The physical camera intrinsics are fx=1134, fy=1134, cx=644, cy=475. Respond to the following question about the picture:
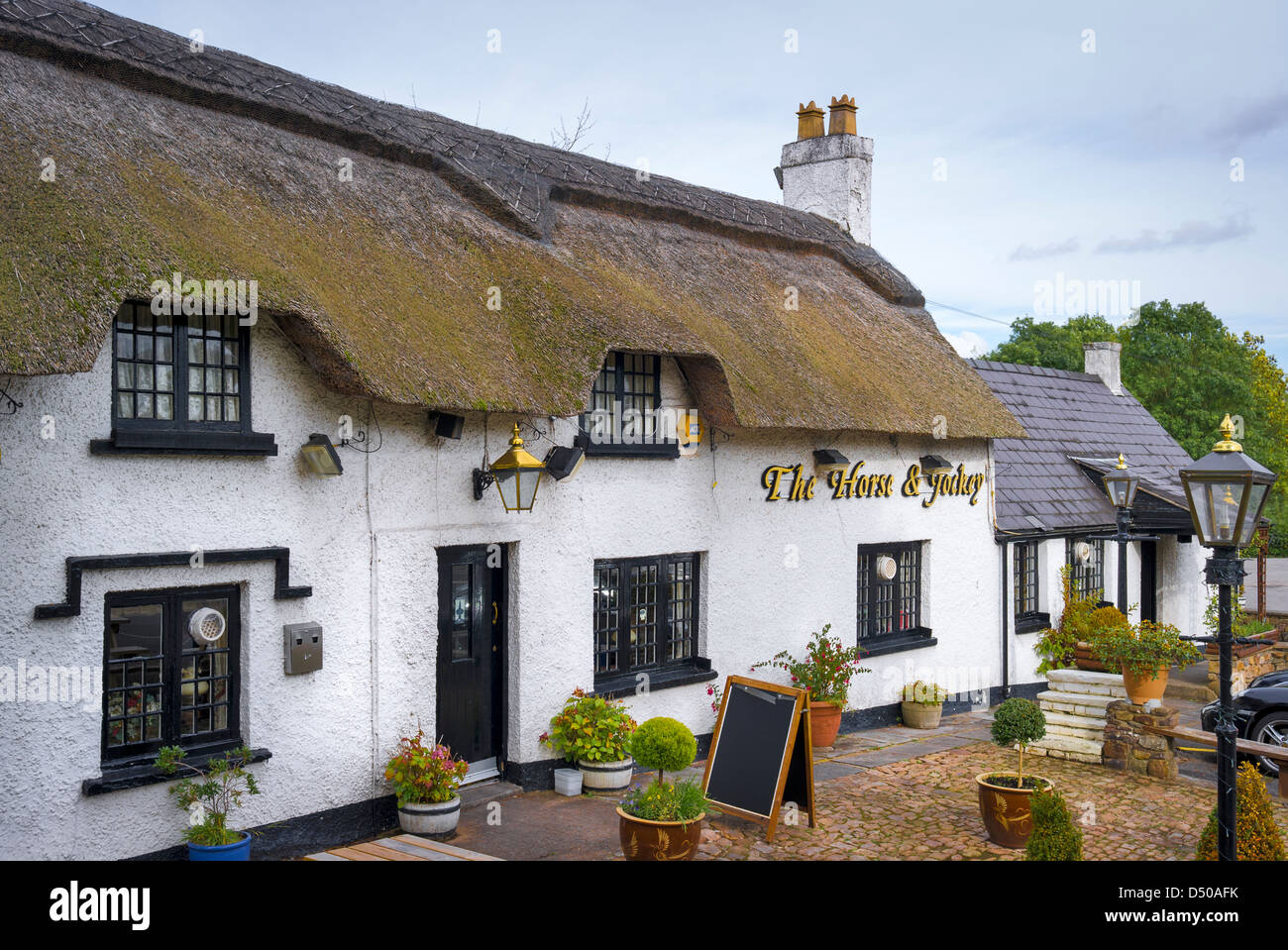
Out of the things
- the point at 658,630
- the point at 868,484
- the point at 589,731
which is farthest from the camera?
the point at 868,484

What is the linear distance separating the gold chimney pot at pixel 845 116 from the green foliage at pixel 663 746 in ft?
38.6

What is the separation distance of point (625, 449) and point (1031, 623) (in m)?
8.57

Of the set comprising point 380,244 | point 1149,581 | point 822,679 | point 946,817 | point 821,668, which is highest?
point 380,244

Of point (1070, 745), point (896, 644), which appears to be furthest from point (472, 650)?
point (1070, 745)

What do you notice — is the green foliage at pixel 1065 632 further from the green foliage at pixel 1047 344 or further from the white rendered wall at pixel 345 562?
the green foliage at pixel 1047 344

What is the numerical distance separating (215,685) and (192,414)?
2014 millimetres

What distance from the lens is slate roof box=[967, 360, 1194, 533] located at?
17.5 meters

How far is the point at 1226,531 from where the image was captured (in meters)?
6.97

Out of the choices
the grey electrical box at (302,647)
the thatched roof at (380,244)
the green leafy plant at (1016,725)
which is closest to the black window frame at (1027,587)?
the thatched roof at (380,244)

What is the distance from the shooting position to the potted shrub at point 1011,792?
370 inches

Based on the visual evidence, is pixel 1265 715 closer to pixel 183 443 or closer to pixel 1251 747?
pixel 1251 747

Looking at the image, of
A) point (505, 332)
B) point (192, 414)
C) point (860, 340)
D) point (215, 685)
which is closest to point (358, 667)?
point (215, 685)

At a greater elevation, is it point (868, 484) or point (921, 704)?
point (868, 484)
